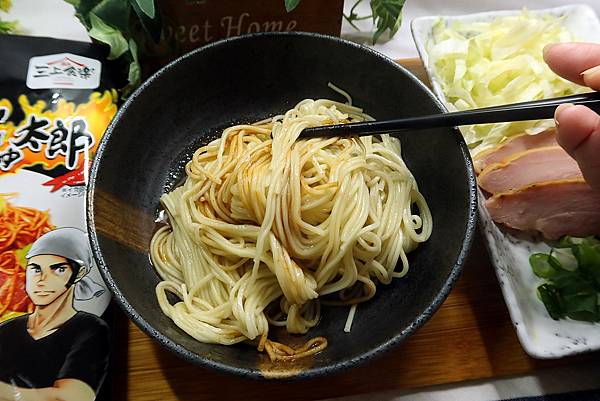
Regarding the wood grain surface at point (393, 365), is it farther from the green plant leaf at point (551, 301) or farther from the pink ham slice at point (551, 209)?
the pink ham slice at point (551, 209)

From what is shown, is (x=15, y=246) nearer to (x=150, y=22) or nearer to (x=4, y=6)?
(x=150, y=22)

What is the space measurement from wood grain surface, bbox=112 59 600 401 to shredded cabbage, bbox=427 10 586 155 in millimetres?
588

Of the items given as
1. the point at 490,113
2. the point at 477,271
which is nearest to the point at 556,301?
the point at 477,271

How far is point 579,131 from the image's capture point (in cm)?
120

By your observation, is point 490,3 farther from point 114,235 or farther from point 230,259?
point 114,235

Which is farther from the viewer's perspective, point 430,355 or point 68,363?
point 430,355

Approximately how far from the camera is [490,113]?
51.7 inches

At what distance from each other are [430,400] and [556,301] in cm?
43

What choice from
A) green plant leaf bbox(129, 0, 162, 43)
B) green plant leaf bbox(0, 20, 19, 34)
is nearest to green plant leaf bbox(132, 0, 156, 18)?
green plant leaf bbox(129, 0, 162, 43)

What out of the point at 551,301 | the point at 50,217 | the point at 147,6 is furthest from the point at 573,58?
the point at 50,217

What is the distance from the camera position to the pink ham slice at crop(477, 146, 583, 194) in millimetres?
1570

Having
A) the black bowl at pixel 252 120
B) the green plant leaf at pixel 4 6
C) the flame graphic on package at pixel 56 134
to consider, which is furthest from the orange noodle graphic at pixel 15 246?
the green plant leaf at pixel 4 6

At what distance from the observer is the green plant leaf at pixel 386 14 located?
6.47 feet

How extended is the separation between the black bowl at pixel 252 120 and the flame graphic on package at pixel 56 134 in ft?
0.59
